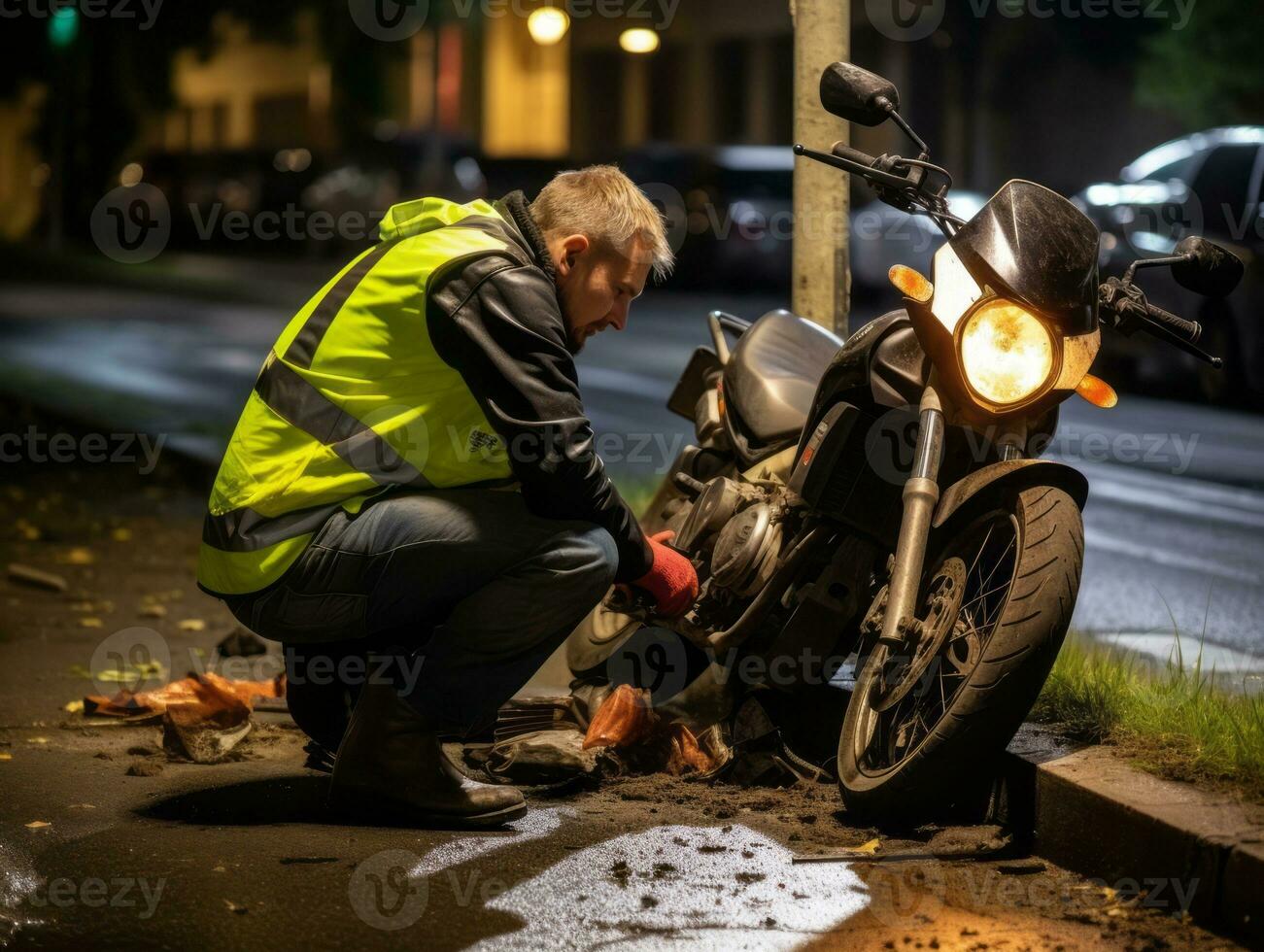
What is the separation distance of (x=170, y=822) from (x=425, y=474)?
0.97 m

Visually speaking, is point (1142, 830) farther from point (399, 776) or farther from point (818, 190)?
point (818, 190)

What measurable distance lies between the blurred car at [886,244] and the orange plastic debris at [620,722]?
13.9 m

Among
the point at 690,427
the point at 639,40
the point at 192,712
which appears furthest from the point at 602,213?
the point at 639,40

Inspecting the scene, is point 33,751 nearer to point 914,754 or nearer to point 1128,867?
point 914,754

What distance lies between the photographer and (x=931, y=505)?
4.15 metres

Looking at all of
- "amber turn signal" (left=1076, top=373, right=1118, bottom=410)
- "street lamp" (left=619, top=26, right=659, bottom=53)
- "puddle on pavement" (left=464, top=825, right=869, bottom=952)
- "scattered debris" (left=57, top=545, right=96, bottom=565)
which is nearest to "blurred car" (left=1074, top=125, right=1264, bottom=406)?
"scattered debris" (left=57, top=545, right=96, bottom=565)

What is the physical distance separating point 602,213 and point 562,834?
4.62 ft

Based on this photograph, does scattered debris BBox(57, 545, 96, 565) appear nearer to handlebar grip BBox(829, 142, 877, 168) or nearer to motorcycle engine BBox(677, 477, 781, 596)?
motorcycle engine BBox(677, 477, 781, 596)

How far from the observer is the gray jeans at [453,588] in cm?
428

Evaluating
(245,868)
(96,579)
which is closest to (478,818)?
(245,868)

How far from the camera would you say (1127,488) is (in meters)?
9.89

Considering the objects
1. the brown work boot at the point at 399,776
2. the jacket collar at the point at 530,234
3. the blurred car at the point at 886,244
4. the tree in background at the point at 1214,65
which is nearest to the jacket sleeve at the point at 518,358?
the jacket collar at the point at 530,234

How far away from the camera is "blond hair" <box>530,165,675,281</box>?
172 inches

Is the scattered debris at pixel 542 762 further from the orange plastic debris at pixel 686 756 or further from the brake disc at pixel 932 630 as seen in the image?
the brake disc at pixel 932 630
